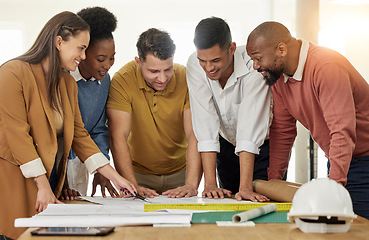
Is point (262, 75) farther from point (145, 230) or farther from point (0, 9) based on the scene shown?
point (0, 9)

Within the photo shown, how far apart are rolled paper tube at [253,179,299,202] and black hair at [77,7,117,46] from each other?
1073mm

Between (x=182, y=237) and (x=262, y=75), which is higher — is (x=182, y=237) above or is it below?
below

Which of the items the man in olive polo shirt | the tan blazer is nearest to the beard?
the man in olive polo shirt

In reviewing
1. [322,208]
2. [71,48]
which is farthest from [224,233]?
[71,48]

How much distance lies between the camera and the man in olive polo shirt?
246cm

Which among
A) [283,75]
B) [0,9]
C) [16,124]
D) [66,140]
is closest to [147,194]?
[66,140]

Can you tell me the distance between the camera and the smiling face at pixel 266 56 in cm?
206

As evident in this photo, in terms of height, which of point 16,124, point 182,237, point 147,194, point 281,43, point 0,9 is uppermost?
point 0,9

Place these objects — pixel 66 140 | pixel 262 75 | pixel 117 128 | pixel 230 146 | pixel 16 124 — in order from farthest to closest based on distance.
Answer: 1. pixel 230 146
2. pixel 117 128
3. pixel 262 75
4. pixel 66 140
5. pixel 16 124

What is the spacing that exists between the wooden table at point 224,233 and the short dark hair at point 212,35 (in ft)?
3.17

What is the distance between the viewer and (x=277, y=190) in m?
1.95

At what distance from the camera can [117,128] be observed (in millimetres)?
2490

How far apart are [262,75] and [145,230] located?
109 cm

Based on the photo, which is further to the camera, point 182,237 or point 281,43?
point 281,43
